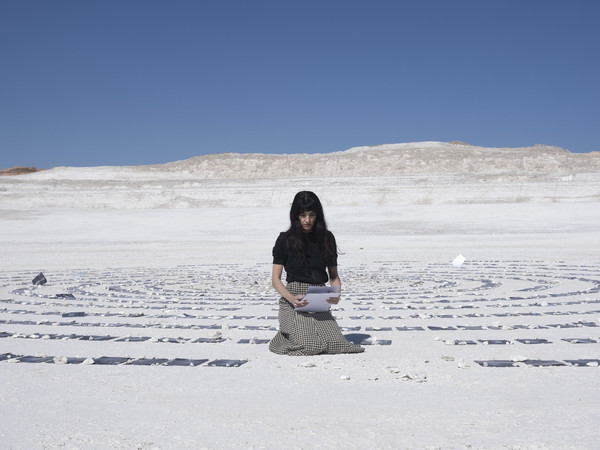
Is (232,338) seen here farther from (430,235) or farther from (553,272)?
(430,235)

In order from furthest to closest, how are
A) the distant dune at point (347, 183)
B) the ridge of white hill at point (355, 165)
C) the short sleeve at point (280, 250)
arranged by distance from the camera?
the ridge of white hill at point (355, 165)
the distant dune at point (347, 183)
the short sleeve at point (280, 250)

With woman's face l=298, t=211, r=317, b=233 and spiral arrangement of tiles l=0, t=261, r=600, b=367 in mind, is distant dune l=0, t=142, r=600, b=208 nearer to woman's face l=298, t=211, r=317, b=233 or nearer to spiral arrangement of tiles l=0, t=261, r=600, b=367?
spiral arrangement of tiles l=0, t=261, r=600, b=367

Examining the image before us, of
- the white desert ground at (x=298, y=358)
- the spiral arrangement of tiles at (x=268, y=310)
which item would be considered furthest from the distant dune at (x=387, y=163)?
the spiral arrangement of tiles at (x=268, y=310)

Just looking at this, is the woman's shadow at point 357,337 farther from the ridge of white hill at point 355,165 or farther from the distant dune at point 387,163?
the ridge of white hill at point 355,165

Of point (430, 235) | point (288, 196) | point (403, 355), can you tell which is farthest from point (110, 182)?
point (403, 355)

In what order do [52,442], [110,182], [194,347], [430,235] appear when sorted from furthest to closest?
[110,182]
[430,235]
[194,347]
[52,442]

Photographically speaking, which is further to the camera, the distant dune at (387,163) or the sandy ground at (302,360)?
the distant dune at (387,163)

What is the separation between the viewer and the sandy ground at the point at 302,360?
3.14 m

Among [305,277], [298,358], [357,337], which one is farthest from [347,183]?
[298,358]

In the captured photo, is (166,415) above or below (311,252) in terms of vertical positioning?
below

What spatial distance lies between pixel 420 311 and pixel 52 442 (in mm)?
4458

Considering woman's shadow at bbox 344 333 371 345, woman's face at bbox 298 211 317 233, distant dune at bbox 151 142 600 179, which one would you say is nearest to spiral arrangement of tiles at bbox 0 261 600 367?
woman's shadow at bbox 344 333 371 345

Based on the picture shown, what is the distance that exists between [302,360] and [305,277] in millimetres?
626

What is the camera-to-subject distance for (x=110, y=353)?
195 inches
